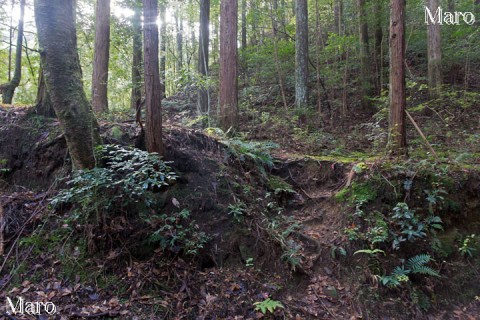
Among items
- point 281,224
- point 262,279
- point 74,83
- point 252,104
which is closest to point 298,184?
point 281,224

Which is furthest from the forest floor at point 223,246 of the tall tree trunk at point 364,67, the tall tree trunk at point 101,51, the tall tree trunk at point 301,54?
the tall tree trunk at point 364,67

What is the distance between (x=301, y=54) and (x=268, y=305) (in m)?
9.46

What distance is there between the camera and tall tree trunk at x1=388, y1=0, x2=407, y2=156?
5.69 meters

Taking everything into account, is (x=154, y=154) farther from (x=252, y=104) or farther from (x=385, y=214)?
(x=252, y=104)

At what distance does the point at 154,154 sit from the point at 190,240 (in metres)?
1.36

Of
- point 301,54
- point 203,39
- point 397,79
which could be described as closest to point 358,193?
point 397,79

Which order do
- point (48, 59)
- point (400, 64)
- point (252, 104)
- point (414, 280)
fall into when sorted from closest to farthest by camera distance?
point (48, 59)
point (414, 280)
point (400, 64)
point (252, 104)

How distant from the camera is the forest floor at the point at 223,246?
Result: 11.8 ft

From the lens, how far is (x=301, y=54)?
10.9 metres

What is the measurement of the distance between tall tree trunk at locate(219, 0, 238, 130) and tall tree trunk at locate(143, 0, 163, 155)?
3.72m

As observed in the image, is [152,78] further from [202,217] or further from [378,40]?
[378,40]

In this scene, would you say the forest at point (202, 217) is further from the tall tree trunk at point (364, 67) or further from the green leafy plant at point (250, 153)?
the tall tree trunk at point (364, 67)

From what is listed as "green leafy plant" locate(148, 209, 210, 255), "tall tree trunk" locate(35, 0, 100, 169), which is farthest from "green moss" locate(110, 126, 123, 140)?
"green leafy plant" locate(148, 209, 210, 255)

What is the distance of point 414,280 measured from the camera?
4.34m
